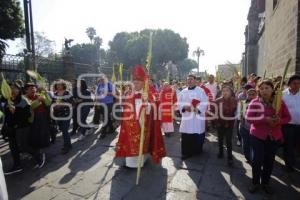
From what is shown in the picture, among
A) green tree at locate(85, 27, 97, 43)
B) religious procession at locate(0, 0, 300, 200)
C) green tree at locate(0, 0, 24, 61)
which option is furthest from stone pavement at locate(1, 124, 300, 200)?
green tree at locate(85, 27, 97, 43)

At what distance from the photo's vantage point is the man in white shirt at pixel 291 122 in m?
5.19

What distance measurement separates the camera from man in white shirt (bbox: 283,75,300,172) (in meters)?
5.19

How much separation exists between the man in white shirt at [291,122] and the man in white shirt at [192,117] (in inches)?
66.3

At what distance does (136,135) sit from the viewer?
539 centimetres

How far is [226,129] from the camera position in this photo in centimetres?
582

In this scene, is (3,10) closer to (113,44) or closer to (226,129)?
(226,129)

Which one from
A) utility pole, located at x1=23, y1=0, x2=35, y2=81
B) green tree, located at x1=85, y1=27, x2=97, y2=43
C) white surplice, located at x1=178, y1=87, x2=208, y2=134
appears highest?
green tree, located at x1=85, y1=27, x2=97, y2=43

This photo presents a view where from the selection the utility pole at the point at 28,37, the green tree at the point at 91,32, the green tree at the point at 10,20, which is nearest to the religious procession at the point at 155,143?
the utility pole at the point at 28,37

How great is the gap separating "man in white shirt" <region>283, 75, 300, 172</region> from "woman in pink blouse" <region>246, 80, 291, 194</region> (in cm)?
103

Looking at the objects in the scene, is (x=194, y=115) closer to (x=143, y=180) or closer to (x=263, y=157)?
(x=143, y=180)

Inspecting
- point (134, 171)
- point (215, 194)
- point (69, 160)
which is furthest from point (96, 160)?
point (215, 194)

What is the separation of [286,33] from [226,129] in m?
4.11

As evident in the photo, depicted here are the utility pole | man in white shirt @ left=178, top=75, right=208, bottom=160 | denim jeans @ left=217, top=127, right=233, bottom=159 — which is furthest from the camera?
the utility pole

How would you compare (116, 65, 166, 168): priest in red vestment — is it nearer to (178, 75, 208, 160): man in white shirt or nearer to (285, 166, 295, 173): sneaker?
(178, 75, 208, 160): man in white shirt
